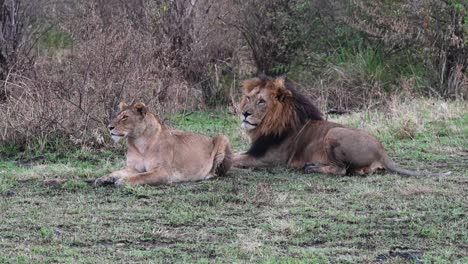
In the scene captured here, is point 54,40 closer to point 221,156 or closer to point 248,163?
point 248,163

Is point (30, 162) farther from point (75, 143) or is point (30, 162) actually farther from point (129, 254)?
point (129, 254)

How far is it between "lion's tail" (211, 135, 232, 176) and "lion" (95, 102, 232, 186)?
0.11 m

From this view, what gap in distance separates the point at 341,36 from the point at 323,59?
2.41ft

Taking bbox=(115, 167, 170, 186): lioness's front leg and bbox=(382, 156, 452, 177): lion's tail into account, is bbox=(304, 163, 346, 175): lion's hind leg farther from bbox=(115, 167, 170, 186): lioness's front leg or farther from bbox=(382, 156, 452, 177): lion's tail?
bbox=(115, 167, 170, 186): lioness's front leg

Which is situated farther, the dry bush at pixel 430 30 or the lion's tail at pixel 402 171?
the dry bush at pixel 430 30

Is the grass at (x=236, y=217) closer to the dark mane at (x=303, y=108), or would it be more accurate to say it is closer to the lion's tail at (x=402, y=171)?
the lion's tail at (x=402, y=171)

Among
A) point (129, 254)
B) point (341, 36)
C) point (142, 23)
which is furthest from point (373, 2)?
point (129, 254)

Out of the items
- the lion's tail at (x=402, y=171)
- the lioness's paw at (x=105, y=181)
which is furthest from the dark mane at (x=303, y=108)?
the lioness's paw at (x=105, y=181)

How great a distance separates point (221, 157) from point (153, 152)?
0.76 meters

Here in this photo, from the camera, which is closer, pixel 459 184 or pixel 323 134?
pixel 459 184

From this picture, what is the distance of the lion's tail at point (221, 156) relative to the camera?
30.9 ft

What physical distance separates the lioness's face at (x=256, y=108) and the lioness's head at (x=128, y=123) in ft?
5.01

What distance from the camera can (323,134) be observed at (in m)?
10.0

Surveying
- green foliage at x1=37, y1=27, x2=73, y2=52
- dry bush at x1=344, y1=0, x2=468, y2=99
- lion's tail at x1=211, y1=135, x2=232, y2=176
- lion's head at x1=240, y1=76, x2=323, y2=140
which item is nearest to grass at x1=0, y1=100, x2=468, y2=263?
lion's tail at x1=211, y1=135, x2=232, y2=176
